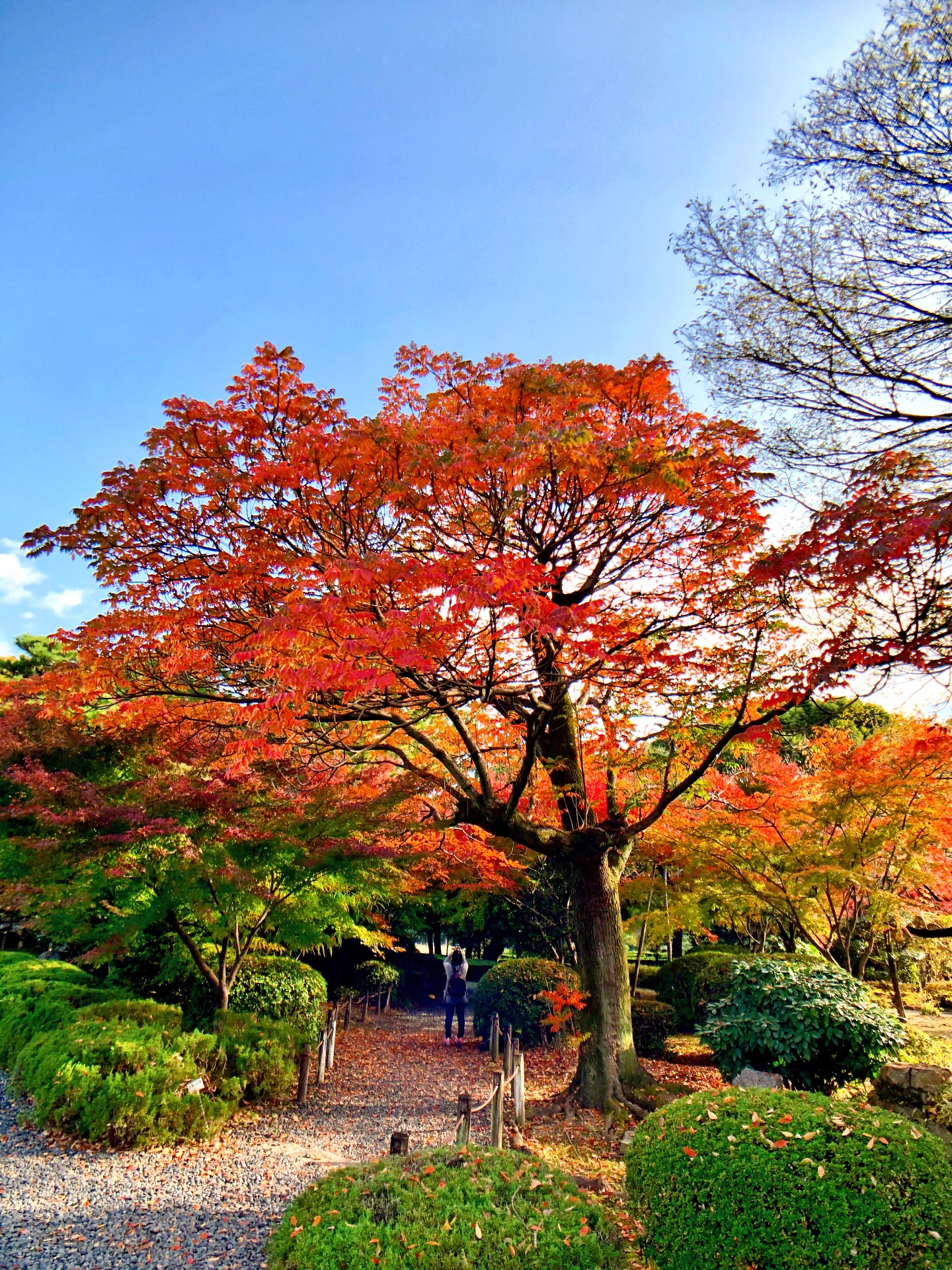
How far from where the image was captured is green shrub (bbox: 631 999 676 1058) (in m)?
10.6

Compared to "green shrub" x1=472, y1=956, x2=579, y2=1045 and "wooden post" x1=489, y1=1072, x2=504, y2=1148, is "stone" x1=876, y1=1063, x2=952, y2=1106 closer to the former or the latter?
"wooden post" x1=489, y1=1072, x2=504, y2=1148

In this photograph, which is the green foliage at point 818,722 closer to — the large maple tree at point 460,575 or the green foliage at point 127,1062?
the large maple tree at point 460,575

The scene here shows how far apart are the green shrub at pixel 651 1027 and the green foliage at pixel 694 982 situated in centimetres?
56

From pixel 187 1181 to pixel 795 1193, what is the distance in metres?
4.92

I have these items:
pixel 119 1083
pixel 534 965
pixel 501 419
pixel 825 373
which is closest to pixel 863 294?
pixel 825 373

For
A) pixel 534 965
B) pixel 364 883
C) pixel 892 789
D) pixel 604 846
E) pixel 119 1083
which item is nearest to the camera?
pixel 119 1083

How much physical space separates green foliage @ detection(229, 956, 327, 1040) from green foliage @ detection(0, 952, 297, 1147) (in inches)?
60.2

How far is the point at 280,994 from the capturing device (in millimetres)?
10156

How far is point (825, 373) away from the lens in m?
5.30

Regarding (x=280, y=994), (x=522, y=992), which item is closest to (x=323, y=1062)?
(x=280, y=994)

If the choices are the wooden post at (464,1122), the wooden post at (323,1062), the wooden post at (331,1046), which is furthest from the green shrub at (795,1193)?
the wooden post at (331,1046)

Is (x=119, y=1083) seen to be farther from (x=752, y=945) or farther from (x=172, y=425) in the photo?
(x=752, y=945)

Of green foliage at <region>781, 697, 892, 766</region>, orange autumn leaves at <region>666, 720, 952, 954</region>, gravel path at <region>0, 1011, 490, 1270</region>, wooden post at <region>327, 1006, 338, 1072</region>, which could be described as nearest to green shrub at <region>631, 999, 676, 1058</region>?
orange autumn leaves at <region>666, 720, 952, 954</region>

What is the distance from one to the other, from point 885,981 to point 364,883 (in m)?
13.3
